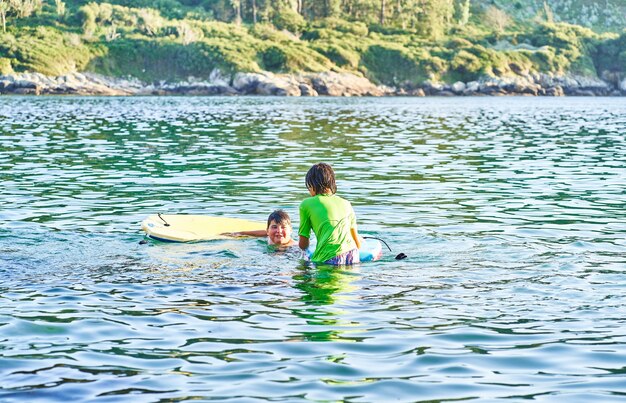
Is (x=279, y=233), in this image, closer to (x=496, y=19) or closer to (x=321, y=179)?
(x=321, y=179)

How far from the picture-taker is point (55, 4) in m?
138

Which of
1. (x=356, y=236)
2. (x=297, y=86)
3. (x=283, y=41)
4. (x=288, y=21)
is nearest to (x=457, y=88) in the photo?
(x=297, y=86)

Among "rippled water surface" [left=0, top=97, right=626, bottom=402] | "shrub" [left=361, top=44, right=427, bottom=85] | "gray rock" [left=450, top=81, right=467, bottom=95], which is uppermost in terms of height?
"shrub" [left=361, top=44, right=427, bottom=85]

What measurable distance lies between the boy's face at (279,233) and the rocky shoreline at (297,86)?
93805mm

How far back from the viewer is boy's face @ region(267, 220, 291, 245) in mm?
13992

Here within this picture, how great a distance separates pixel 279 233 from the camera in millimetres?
13992

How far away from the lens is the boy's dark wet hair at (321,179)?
38.7 ft

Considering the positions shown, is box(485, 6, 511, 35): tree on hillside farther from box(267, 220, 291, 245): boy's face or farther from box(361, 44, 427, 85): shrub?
box(267, 220, 291, 245): boy's face

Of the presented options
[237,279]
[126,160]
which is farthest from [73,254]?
[126,160]

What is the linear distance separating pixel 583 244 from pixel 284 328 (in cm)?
666

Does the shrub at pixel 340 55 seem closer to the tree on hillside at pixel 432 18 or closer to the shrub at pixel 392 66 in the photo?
the shrub at pixel 392 66

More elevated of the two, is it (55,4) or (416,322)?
(55,4)

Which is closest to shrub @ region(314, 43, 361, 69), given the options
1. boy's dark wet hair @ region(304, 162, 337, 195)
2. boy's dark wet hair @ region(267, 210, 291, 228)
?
boy's dark wet hair @ region(267, 210, 291, 228)

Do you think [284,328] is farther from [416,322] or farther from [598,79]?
[598,79]
